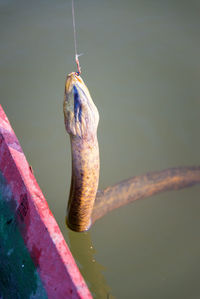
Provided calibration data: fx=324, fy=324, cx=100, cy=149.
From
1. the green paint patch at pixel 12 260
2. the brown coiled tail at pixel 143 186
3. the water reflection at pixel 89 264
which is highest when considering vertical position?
the green paint patch at pixel 12 260

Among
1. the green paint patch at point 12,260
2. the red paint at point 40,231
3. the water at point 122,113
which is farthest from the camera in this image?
the water at point 122,113

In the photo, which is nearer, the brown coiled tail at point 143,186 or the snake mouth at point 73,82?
the snake mouth at point 73,82

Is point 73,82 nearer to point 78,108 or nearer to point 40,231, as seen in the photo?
point 78,108

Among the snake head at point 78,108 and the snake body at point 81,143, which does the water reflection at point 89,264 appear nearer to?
the snake body at point 81,143

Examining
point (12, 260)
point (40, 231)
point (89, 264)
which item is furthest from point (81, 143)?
point (89, 264)

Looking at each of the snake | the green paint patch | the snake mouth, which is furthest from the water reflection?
the snake mouth

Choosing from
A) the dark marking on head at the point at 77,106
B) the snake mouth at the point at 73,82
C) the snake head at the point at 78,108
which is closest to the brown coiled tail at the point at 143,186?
the snake head at the point at 78,108

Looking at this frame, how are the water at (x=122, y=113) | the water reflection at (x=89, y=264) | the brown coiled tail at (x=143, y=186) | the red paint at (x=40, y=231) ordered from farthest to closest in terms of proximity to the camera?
the brown coiled tail at (x=143, y=186) → the water at (x=122, y=113) → the water reflection at (x=89, y=264) → the red paint at (x=40, y=231)

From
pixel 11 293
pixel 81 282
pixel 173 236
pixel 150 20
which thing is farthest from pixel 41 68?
pixel 81 282
